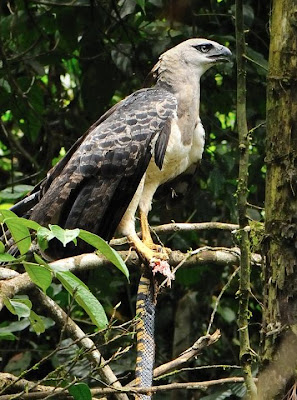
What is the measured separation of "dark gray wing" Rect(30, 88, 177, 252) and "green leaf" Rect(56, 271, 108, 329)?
1385 mm

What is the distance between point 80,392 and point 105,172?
1423 mm

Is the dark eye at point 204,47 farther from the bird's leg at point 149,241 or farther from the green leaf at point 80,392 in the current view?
the green leaf at point 80,392

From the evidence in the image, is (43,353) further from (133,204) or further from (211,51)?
(211,51)

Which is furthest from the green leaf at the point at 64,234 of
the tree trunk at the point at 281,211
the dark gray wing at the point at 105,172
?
the dark gray wing at the point at 105,172

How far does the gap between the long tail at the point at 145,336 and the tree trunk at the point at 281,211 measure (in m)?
0.51

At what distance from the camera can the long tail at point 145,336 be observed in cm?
281

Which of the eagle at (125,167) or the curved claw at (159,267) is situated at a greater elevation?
the eagle at (125,167)

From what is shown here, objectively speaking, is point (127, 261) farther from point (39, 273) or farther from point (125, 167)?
point (39, 273)

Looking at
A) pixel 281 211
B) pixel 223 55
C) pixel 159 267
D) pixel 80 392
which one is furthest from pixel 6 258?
pixel 223 55

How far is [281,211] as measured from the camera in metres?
2.48

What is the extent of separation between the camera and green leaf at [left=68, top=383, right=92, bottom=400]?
2.34 m

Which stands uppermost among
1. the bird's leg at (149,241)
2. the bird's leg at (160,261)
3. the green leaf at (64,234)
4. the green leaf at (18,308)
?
the green leaf at (64,234)

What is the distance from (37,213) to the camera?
3418 millimetres

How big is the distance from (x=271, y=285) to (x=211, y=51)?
1952mm
